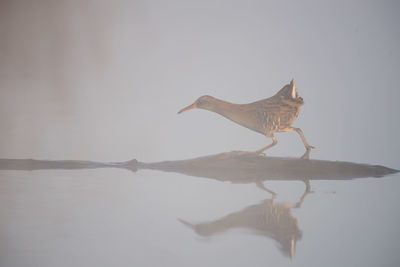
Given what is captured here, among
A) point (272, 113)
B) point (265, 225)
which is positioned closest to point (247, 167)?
point (272, 113)

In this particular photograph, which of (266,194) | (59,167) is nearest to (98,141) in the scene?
(59,167)

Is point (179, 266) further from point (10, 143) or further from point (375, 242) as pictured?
point (10, 143)

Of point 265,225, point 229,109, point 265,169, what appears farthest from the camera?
point 229,109

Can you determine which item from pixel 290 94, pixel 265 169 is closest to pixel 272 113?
pixel 290 94

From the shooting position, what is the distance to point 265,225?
0.74m

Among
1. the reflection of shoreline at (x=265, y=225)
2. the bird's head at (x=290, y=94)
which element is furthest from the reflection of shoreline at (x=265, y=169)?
the reflection of shoreline at (x=265, y=225)

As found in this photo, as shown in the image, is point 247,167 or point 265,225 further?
point 247,167

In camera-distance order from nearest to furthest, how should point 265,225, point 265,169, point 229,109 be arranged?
point 265,225, point 265,169, point 229,109

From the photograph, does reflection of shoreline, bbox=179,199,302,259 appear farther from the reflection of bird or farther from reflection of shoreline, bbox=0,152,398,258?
the reflection of bird

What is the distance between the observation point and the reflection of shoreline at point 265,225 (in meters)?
0.67

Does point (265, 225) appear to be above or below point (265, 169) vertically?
below

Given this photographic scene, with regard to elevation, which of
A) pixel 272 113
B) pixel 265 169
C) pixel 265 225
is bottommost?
pixel 265 225

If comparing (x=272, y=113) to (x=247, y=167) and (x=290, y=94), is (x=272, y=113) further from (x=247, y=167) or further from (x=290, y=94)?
(x=247, y=167)

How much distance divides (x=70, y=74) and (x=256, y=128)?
1307mm
